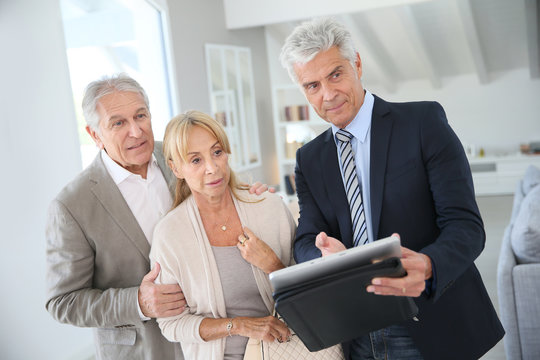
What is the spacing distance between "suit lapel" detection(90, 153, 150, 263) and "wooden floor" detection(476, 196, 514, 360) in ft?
9.32

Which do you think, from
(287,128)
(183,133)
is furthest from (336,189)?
(287,128)

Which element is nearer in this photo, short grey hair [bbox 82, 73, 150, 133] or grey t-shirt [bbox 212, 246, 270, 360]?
grey t-shirt [bbox 212, 246, 270, 360]

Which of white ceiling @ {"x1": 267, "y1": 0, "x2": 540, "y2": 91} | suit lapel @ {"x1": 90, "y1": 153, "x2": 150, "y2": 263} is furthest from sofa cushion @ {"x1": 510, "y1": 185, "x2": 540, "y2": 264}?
white ceiling @ {"x1": 267, "y1": 0, "x2": 540, "y2": 91}

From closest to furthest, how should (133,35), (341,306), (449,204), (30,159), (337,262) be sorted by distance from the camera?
(337,262) → (341,306) → (449,204) → (30,159) → (133,35)

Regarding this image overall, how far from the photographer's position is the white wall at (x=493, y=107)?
923 cm

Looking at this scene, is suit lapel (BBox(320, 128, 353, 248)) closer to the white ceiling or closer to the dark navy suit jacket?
the dark navy suit jacket

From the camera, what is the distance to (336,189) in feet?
5.67

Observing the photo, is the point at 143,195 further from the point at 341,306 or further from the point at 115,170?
the point at 341,306

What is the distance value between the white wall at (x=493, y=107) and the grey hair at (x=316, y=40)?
8375 millimetres

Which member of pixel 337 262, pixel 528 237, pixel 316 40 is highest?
pixel 316 40

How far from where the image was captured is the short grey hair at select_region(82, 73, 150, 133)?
1955 millimetres

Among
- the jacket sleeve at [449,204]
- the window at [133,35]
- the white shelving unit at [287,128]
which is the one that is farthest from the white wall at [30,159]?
the white shelving unit at [287,128]

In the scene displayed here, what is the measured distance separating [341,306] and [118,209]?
40.0 inches

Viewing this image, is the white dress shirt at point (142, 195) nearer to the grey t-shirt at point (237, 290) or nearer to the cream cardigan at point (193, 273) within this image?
the cream cardigan at point (193, 273)
